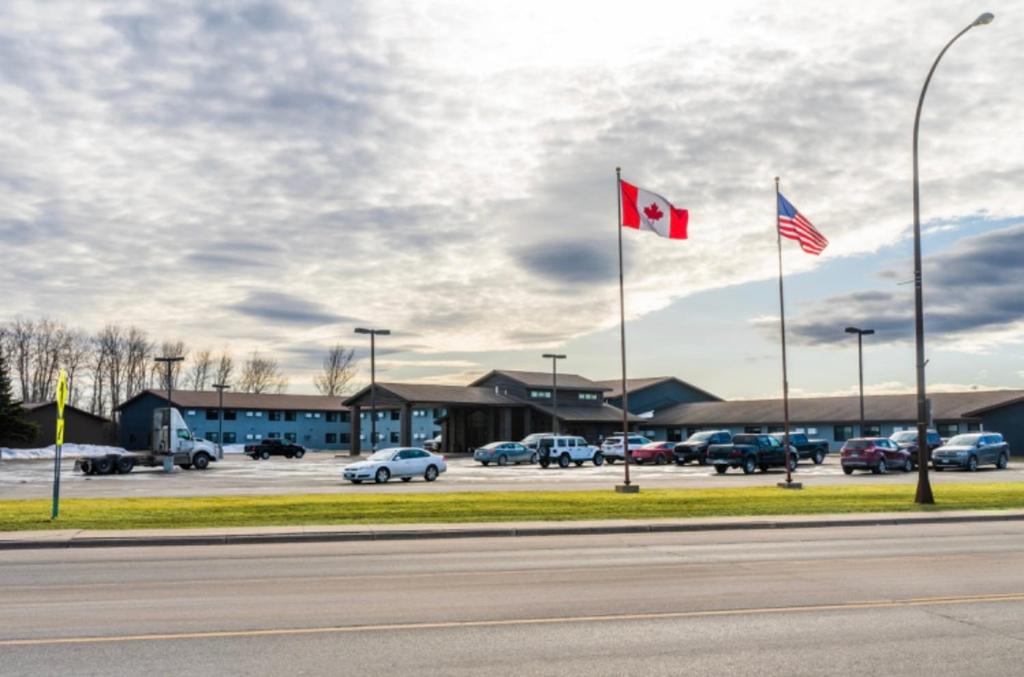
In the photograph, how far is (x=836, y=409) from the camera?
82.6 meters

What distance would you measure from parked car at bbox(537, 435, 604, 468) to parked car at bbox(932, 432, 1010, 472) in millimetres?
19667

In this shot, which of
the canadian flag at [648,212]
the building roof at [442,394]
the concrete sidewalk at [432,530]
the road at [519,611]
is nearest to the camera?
the road at [519,611]

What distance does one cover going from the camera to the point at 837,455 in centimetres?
7594

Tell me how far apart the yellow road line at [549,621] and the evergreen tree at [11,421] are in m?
73.2

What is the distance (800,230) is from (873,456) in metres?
17.8

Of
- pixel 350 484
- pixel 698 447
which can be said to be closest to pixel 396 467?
pixel 350 484

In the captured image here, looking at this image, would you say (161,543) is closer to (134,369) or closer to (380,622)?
(380,622)

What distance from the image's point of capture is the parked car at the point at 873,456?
45.0 m

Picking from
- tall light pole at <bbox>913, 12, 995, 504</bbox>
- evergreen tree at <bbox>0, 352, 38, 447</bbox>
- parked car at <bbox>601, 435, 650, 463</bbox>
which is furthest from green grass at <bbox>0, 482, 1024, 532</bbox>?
evergreen tree at <bbox>0, 352, 38, 447</bbox>

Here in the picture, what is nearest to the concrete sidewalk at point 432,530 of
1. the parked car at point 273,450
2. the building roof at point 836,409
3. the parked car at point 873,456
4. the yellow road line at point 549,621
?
the yellow road line at point 549,621

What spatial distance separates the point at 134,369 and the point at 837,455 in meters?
87.4

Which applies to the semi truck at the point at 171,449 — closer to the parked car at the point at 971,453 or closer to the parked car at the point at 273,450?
the parked car at the point at 273,450

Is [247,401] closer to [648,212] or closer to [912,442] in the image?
[912,442]

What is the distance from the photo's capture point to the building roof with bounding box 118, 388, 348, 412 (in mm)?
98500
